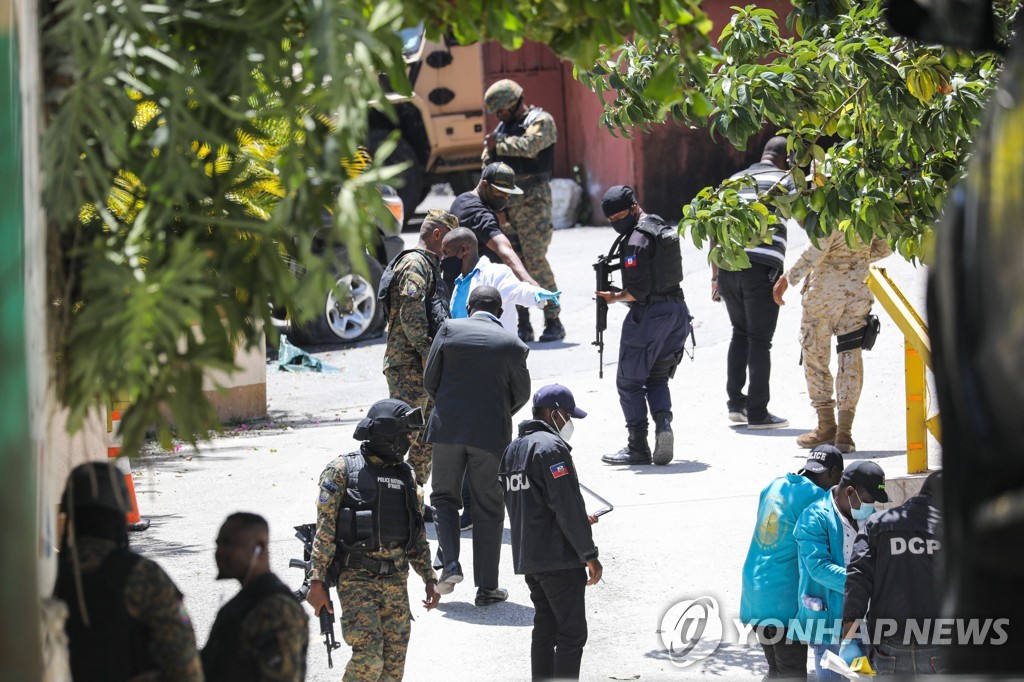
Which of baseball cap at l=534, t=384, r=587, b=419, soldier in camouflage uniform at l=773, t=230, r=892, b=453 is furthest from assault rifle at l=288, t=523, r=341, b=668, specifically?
soldier in camouflage uniform at l=773, t=230, r=892, b=453

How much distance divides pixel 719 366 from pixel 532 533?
20.8 feet

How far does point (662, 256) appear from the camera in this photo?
31.4ft

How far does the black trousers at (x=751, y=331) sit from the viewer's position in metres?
10.1

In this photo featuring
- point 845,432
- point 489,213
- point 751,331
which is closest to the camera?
point 845,432

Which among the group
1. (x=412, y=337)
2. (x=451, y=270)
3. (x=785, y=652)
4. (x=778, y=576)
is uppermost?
(x=451, y=270)

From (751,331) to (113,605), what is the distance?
24.7ft

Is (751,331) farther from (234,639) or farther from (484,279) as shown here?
(234,639)

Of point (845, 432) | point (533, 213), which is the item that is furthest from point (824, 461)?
point (533, 213)

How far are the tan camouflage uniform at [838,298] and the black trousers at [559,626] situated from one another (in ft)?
12.4

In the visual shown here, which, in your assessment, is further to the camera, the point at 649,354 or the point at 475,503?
the point at 649,354

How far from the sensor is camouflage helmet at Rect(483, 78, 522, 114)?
12930 mm

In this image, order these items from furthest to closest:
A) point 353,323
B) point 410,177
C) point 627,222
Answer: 1. point 410,177
2. point 353,323
3. point 627,222

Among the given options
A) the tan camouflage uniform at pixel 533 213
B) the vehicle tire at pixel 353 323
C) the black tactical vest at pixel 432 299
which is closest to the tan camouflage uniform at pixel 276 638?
the black tactical vest at pixel 432 299

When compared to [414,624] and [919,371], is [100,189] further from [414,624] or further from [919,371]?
[919,371]
